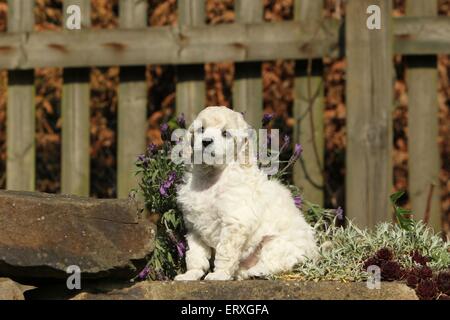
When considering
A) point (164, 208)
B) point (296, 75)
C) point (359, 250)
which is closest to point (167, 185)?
point (164, 208)

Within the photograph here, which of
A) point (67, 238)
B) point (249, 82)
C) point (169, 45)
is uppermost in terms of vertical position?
point (169, 45)

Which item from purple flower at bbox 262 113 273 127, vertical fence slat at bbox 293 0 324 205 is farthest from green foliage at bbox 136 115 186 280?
vertical fence slat at bbox 293 0 324 205

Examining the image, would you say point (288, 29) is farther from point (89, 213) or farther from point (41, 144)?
point (41, 144)

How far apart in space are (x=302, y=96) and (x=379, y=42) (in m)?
0.58

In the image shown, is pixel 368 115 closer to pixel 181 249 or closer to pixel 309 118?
pixel 309 118

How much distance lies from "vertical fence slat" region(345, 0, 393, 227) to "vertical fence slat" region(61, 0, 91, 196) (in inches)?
67.0

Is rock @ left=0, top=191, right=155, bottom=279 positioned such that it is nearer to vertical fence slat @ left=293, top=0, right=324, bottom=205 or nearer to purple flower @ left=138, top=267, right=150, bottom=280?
purple flower @ left=138, top=267, right=150, bottom=280

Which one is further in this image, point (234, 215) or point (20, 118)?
point (20, 118)

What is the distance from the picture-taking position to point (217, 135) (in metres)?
4.20

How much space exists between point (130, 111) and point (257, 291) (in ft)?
6.95

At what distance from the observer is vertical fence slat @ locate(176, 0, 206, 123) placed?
5.70 m

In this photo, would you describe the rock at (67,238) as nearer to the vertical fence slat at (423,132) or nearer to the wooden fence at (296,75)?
the wooden fence at (296,75)

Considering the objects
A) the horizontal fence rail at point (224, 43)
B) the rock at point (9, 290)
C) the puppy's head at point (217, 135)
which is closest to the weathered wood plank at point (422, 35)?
the horizontal fence rail at point (224, 43)
